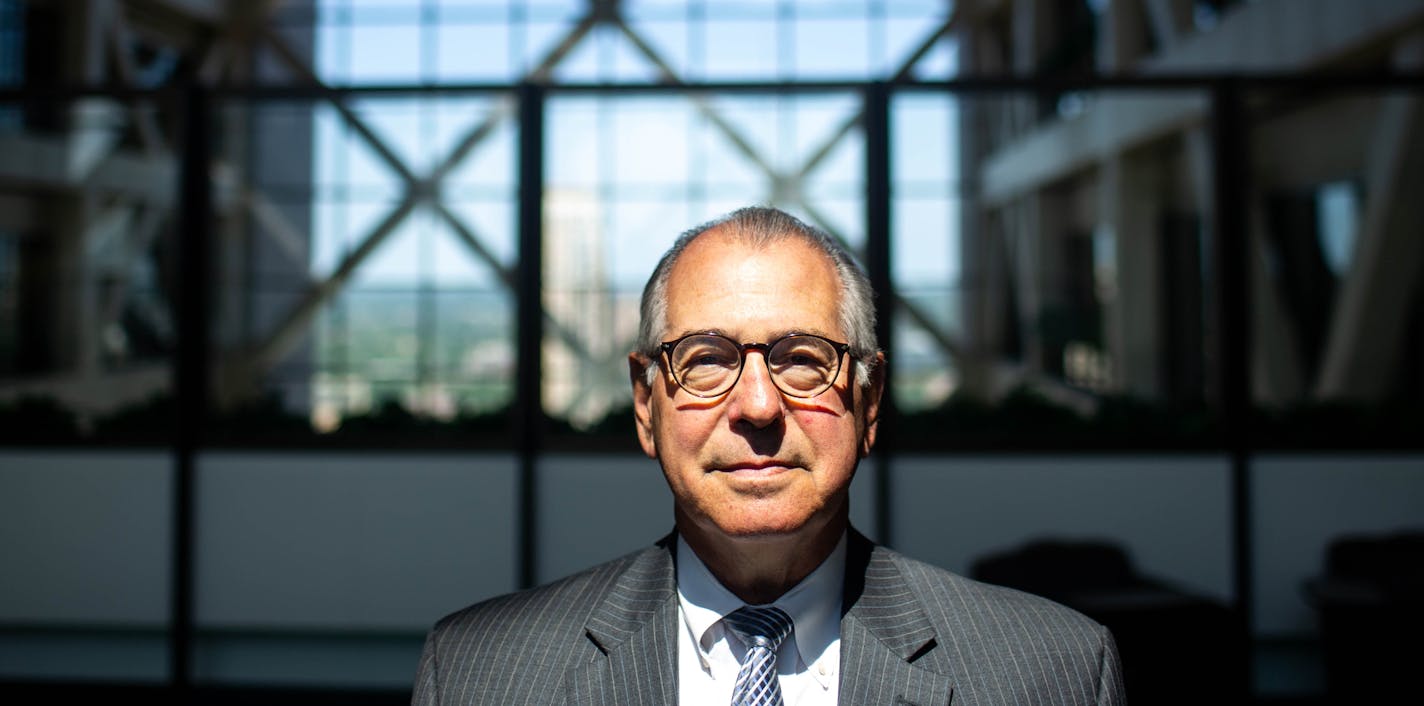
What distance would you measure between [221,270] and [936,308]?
11.2 meters

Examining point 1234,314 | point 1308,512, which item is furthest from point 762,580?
point 1308,512

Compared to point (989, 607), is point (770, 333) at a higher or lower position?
higher

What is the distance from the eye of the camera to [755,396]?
1157 mm

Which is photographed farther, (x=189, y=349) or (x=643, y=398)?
(x=189, y=349)

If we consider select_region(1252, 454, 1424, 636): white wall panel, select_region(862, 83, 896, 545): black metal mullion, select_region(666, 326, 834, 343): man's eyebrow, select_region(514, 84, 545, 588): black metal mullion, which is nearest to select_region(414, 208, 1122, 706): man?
select_region(666, 326, 834, 343): man's eyebrow

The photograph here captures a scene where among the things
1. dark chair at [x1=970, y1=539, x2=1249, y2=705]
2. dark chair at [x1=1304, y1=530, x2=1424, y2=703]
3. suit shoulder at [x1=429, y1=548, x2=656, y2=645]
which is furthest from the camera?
dark chair at [x1=1304, y1=530, x2=1424, y2=703]

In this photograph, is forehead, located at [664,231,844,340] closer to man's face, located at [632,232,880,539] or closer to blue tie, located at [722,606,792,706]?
man's face, located at [632,232,880,539]

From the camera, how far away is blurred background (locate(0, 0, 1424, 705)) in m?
4.71

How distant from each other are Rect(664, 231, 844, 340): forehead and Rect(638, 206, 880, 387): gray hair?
12 millimetres

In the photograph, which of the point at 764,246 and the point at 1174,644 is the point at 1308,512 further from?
the point at 764,246

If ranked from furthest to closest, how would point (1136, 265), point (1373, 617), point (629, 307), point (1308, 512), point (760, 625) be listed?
point (629, 307), point (1136, 265), point (1308, 512), point (1373, 617), point (760, 625)

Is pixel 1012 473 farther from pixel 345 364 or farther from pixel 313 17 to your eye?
pixel 313 17

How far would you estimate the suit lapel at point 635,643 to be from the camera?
1.28 metres

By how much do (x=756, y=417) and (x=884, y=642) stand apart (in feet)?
1.14
